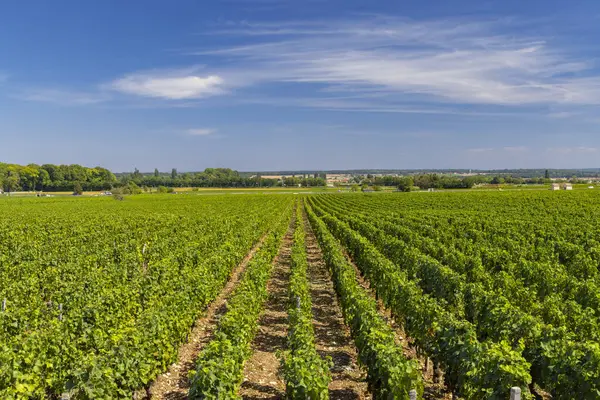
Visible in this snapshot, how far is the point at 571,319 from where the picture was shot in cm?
1006

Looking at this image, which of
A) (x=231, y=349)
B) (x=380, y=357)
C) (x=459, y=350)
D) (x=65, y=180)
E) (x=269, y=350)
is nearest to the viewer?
(x=380, y=357)

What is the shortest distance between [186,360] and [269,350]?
2071mm

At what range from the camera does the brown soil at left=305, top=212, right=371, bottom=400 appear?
8727 millimetres

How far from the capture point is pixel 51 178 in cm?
17988

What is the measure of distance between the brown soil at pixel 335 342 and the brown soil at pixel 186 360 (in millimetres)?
3129

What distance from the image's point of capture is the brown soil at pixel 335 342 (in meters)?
8.73

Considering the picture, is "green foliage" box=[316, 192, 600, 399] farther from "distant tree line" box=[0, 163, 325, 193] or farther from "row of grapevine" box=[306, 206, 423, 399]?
"distant tree line" box=[0, 163, 325, 193]

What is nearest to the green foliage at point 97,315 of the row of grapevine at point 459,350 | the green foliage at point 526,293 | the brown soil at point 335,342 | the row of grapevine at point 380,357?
the brown soil at point 335,342

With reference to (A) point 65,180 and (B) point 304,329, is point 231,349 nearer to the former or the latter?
(B) point 304,329

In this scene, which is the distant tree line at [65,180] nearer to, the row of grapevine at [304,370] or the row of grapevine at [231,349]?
the row of grapevine at [231,349]

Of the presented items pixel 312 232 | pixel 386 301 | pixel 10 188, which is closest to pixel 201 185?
pixel 10 188

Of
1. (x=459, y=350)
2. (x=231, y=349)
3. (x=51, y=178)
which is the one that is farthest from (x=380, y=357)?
(x=51, y=178)

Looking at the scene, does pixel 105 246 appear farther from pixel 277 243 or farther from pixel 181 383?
pixel 181 383

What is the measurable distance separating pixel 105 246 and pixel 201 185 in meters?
175
